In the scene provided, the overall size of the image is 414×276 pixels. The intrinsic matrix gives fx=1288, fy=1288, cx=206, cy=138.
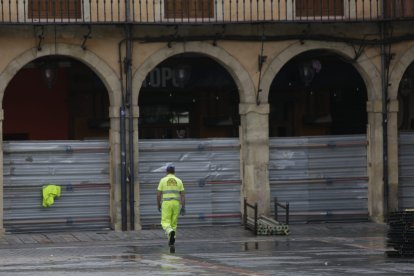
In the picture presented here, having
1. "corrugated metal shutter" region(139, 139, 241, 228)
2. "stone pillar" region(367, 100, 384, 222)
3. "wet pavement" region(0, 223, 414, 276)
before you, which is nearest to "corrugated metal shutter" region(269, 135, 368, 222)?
"stone pillar" region(367, 100, 384, 222)

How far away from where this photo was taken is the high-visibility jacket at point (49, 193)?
29.0 m

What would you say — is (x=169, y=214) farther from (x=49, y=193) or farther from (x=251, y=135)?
(x=251, y=135)

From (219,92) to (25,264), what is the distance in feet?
48.7

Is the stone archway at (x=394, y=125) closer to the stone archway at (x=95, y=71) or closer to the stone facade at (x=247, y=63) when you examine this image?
the stone facade at (x=247, y=63)

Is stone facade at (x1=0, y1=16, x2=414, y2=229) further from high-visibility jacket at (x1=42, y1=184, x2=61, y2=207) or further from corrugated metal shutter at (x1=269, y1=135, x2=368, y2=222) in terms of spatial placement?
high-visibility jacket at (x1=42, y1=184, x2=61, y2=207)

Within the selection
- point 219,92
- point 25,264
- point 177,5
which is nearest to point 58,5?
point 177,5

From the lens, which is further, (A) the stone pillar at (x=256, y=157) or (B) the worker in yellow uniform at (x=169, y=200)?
(A) the stone pillar at (x=256, y=157)

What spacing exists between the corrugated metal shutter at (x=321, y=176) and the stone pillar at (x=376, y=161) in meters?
0.19

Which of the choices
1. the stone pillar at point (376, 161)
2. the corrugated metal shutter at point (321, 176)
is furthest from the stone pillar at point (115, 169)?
the stone pillar at point (376, 161)

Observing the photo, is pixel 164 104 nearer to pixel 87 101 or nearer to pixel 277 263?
pixel 87 101

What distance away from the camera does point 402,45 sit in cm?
3070

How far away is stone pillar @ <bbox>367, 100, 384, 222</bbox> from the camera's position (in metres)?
30.7

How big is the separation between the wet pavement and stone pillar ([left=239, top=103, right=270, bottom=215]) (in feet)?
2.84

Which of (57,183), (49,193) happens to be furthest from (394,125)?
(49,193)
